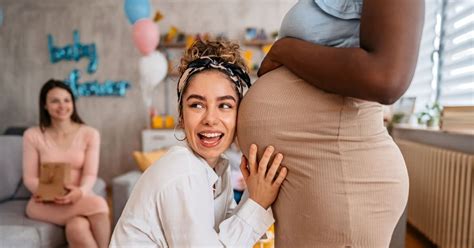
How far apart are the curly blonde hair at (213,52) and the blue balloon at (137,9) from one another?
266cm

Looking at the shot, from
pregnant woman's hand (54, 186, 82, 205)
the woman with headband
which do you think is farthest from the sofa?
the woman with headband

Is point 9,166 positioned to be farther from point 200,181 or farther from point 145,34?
point 200,181

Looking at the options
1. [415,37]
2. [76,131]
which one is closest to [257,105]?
[415,37]

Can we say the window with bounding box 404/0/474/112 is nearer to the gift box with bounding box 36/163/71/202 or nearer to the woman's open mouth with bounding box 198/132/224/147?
the woman's open mouth with bounding box 198/132/224/147

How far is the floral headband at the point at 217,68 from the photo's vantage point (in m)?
0.97

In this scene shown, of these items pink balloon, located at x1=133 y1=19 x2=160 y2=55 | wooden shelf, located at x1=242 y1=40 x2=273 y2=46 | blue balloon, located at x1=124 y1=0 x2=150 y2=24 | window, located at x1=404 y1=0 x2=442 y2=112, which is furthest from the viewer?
wooden shelf, located at x1=242 y1=40 x2=273 y2=46

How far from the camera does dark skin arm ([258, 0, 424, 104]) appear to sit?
1.97ft

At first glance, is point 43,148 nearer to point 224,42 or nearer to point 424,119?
point 224,42

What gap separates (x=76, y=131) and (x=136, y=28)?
1669 millimetres

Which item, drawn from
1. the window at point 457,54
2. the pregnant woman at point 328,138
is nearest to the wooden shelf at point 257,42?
the window at point 457,54

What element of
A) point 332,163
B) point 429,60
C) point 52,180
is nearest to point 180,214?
point 332,163

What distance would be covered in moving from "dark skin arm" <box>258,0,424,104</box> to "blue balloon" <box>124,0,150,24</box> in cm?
316

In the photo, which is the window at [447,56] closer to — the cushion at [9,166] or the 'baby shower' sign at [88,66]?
the cushion at [9,166]

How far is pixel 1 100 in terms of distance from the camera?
179 inches
